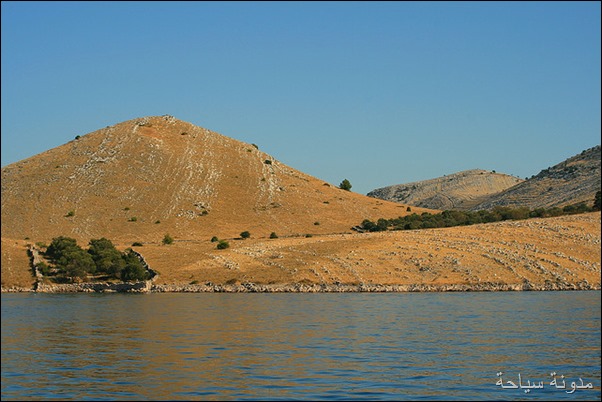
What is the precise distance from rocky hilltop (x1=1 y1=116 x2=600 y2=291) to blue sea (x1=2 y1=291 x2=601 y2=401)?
2105cm

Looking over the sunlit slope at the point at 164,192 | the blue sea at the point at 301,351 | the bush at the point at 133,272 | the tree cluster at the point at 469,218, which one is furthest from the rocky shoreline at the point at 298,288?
the sunlit slope at the point at 164,192

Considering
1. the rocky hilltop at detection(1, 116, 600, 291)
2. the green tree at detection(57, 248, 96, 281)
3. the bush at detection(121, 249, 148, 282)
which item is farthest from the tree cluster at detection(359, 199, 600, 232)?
the green tree at detection(57, 248, 96, 281)

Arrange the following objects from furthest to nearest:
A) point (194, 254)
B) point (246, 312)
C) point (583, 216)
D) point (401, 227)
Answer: point (401, 227) < point (583, 216) < point (194, 254) < point (246, 312)

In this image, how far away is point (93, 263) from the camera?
84.1 metres

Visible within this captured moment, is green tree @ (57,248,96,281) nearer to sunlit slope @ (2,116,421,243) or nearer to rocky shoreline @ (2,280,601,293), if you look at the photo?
rocky shoreline @ (2,280,601,293)

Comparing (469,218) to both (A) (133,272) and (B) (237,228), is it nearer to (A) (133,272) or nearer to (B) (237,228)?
(B) (237,228)

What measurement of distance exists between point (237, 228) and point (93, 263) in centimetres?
3935

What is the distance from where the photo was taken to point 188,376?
90.6ft

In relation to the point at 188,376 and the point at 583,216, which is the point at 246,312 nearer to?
the point at 188,376

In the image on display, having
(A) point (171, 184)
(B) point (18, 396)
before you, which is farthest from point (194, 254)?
(B) point (18, 396)

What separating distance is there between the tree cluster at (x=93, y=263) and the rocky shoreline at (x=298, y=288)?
379cm

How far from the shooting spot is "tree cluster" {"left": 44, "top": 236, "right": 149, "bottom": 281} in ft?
267

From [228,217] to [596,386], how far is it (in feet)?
338

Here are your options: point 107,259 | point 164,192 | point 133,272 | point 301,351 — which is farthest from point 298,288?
point 164,192
